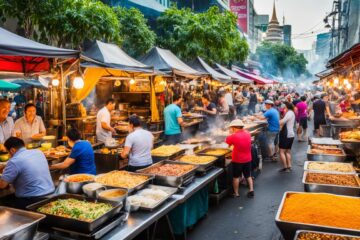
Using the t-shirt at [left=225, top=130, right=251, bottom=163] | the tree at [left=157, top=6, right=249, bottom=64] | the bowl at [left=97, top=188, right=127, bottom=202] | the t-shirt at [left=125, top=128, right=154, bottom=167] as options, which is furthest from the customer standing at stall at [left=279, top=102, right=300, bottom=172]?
the tree at [left=157, top=6, right=249, bottom=64]

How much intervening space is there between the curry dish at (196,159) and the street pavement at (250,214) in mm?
1190

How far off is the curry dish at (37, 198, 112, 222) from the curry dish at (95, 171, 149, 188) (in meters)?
0.83

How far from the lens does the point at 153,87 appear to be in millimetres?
14664

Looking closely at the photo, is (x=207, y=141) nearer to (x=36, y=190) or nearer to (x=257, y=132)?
(x=257, y=132)

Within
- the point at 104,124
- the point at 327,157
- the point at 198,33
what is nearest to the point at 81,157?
the point at 104,124

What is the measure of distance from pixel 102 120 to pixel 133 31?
1011cm

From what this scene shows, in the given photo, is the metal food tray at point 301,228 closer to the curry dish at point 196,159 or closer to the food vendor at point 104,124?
the curry dish at point 196,159

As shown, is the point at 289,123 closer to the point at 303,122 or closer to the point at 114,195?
the point at 303,122

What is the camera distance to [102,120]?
28.7ft

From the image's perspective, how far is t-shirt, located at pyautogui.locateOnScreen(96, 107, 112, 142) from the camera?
28.7 ft

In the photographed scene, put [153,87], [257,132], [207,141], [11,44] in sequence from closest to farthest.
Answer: [11,44] → [207,141] → [257,132] → [153,87]

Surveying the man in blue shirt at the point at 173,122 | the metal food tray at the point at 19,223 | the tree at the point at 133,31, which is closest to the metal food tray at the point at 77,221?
the metal food tray at the point at 19,223

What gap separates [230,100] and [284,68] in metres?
45.0

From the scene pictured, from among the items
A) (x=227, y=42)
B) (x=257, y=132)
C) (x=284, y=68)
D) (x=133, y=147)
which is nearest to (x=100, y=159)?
(x=133, y=147)
